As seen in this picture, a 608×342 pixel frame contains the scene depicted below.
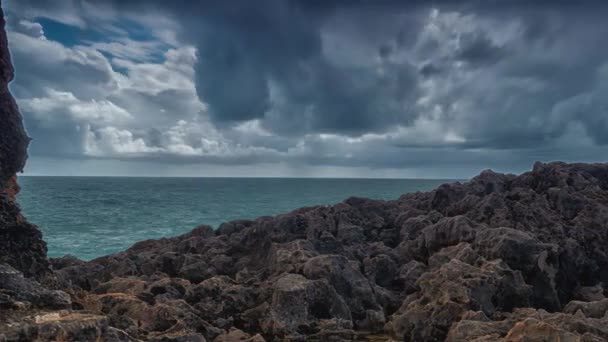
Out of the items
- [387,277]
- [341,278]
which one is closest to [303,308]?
[341,278]

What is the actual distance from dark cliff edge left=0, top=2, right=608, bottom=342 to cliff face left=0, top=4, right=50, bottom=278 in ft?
0.11

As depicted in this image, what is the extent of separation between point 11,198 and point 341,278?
14.3 meters

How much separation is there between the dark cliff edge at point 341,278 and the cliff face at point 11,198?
0.03 metres

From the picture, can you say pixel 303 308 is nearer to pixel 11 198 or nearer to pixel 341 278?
pixel 341 278

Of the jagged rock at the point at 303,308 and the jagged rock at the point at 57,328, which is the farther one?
the jagged rock at the point at 303,308

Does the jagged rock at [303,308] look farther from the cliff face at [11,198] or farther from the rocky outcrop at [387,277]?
the cliff face at [11,198]

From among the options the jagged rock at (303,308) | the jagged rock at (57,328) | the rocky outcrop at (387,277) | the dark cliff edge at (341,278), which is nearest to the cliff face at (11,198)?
the dark cliff edge at (341,278)

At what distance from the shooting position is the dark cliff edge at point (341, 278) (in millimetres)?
11586

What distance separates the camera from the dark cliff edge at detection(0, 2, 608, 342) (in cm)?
1159

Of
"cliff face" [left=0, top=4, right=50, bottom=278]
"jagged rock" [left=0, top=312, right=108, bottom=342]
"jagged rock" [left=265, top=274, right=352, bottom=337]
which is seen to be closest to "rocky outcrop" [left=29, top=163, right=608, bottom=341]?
"jagged rock" [left=265, top=274, right=352, bottom=337]

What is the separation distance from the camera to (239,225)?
120 ft

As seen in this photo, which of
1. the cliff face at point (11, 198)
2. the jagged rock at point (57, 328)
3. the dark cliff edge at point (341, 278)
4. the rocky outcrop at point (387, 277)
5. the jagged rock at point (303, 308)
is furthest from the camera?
the jagged rock at point (303, 308)

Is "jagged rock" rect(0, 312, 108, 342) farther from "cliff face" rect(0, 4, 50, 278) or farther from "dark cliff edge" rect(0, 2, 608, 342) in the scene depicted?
"cliff face" rect(0, 4, 50, 278)

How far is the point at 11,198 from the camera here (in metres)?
12.2
